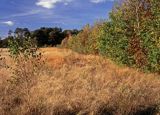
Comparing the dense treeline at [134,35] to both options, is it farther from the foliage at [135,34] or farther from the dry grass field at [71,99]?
the dry grass field at [71,99]

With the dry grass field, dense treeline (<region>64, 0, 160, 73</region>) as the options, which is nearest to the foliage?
dense treeline (<region>64, 0, 160, 73</region>)

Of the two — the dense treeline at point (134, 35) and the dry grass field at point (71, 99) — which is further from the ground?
the dense treeline at point (134, 35)

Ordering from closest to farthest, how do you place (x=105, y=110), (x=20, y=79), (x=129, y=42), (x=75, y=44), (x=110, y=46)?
1. (x=105, y=110)
2. (x=20, y=79)
3. (x=129, y=42)
4. (x=110, y=46)
5. (x=75, y=44)

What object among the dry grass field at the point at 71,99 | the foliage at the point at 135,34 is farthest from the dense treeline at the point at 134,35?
the dry grass field at the point at 71,99

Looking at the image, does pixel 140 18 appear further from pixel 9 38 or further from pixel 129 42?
pixel 9 38

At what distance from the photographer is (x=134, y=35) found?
22.8 meters

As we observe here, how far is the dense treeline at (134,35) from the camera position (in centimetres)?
1964

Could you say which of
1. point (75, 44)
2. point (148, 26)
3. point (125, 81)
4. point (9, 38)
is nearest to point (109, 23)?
point (148, 26)

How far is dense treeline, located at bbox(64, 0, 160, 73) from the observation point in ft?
64.4

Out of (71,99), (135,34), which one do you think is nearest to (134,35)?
(135,34)

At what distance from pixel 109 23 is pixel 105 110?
15.2 m

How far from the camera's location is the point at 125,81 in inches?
653

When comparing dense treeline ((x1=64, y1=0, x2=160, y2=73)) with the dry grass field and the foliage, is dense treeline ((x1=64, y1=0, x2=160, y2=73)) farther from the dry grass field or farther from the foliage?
the dry grass field

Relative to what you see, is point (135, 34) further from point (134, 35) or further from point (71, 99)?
point (71, 99)
